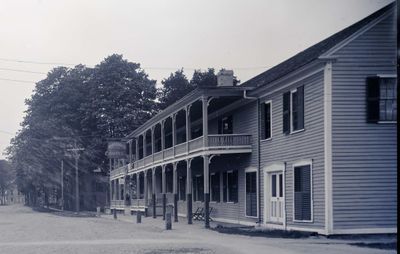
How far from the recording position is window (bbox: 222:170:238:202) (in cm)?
2980

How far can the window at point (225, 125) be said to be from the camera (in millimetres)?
30672

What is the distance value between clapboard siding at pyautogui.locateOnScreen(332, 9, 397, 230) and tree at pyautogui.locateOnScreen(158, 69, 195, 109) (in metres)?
50.5

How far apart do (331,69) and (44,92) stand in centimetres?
5257

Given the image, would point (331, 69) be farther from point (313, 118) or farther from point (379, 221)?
point (379, 221)

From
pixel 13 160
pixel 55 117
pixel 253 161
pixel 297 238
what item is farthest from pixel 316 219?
pixel 13 160

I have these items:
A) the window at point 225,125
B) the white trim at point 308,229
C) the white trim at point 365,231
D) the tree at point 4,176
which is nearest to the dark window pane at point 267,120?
the white trim at point 308,229

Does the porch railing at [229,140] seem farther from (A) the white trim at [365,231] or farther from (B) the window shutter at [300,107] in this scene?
(A) the white trim at [365,231]

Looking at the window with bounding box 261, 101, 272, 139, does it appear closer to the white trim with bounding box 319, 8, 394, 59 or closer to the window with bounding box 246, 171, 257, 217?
the window with bounding box 246, 171, 257, 217

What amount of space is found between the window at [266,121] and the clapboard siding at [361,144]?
5.59m

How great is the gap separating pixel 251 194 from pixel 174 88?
46.1 m

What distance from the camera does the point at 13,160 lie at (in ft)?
255

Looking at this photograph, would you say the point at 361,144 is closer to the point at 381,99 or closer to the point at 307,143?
the point at 381,99

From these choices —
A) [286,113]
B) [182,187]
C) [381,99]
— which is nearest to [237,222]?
[286,113]

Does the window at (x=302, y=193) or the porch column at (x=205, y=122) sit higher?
the porch column at (x=205, y=122)
